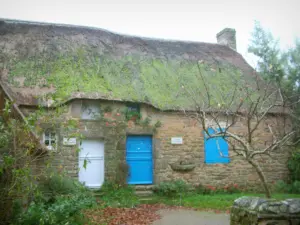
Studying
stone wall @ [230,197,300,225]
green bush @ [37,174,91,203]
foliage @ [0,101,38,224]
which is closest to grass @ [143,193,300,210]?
green bush @ [37,174,91,203]

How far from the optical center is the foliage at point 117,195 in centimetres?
801

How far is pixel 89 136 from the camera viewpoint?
9070 mm

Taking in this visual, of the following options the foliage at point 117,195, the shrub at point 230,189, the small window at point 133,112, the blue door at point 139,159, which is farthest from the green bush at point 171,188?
the small window at point 133,112

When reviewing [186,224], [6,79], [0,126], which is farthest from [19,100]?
[186,224]

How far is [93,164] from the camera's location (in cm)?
924

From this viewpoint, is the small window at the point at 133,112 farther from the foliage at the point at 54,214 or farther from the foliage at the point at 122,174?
the foliage at the point at 54,214

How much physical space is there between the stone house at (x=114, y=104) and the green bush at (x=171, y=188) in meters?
0.36

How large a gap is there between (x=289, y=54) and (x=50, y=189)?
34.5 feet

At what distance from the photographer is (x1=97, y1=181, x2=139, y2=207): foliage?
801 cm

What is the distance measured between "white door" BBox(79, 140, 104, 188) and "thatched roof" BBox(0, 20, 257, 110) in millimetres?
1517

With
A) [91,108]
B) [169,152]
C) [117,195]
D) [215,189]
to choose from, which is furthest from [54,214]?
[215,189]

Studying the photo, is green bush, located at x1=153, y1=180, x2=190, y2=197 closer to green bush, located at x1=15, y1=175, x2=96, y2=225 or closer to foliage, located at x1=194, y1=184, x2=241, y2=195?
foliage, located at x1=194, y1=184, x2=241, y2=195

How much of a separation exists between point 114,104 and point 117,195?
2.80 metres

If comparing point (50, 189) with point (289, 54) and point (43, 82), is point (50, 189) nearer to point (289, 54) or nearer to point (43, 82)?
point (43, 82)
